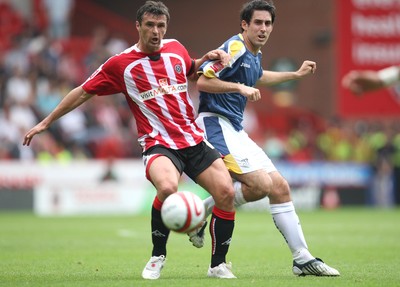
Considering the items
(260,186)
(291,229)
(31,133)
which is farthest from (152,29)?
(291,229)

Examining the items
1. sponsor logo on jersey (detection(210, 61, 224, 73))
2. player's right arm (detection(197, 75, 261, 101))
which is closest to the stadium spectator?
player's right arm (detection(197, 75, 261, 101))

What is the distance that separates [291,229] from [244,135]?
1.03 meters

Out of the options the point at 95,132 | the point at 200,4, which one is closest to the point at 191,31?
the point at 200,4

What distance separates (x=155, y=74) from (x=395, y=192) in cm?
1648

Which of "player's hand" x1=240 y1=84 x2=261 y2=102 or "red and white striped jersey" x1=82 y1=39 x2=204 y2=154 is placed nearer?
"player's hand" x1=240 y1=84 x2=261 y2=102

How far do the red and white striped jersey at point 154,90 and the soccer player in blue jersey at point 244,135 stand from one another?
10.7 inches

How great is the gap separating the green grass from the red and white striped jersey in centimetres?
132

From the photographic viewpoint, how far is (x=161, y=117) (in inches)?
336

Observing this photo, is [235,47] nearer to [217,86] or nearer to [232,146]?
[217,86]

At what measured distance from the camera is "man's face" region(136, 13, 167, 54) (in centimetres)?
840

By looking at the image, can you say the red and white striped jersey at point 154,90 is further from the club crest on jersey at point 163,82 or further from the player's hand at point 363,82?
the player's hand at point 363,82

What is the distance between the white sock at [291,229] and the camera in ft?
28.5

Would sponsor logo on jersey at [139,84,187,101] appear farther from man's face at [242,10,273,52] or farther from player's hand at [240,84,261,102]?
man's face at [242,10,273,52]

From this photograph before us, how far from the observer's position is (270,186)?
867 centimetres
